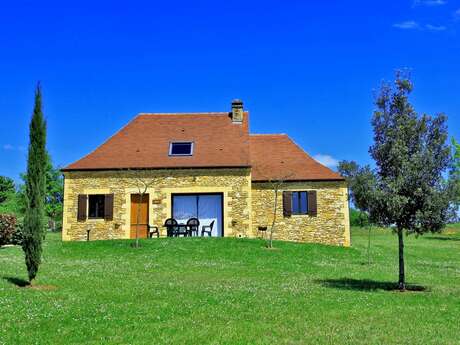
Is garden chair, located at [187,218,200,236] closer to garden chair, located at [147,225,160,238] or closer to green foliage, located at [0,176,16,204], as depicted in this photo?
garden chair, located at [147,225,160,238]

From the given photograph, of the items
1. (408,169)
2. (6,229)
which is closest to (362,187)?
(408,169)

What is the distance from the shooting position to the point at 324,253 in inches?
865

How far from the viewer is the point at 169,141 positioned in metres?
28.5

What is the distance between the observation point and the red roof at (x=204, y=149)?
2661 cm

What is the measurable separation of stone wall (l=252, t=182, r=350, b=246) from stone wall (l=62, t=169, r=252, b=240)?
4.84 ft

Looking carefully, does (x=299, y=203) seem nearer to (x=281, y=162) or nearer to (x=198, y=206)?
(x=281, y=162)

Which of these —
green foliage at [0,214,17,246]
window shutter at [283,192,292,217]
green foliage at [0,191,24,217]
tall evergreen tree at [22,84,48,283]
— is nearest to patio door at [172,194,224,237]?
window shutter at [283,192,292,217]

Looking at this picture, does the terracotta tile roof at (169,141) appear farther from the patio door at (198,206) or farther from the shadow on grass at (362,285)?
the shadow on grass at (362,285)

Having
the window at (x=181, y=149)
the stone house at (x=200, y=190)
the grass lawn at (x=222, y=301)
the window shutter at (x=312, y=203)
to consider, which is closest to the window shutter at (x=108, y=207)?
the stone house at (x=200, y=190)

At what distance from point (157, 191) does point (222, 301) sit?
1628 centimetres

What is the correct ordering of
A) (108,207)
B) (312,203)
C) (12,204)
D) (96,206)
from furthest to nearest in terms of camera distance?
1. (12,204)
2. (312,203)
3. (96,206)
4. (108,207)

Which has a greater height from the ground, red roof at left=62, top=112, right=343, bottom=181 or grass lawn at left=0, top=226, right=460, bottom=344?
red roof at left=62, top=112, right=343, bottom=181

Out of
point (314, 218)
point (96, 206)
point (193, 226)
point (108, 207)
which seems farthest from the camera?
point (314, 218)

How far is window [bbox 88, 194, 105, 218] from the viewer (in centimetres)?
2656
